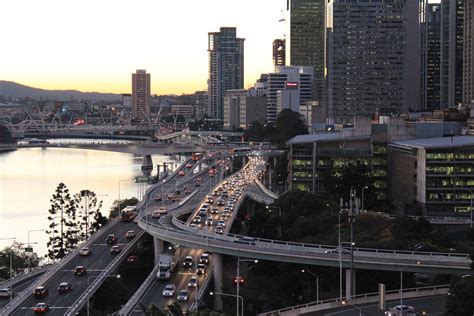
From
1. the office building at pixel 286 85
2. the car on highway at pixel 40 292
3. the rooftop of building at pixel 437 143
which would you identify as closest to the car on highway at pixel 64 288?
the car on highway at pixel 40 292

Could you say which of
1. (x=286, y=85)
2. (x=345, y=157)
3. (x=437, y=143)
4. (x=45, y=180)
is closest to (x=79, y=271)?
(x=437, y=143)

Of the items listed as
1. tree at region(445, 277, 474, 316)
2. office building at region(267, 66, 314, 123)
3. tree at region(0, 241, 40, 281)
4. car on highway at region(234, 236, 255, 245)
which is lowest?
tree at region(0, 241, 40, 281)

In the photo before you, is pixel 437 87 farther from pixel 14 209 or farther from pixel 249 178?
pixel 14 209

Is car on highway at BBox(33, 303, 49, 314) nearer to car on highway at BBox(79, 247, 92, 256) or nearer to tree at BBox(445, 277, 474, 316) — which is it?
car on highway at BBox(79, 247, 92, 256)

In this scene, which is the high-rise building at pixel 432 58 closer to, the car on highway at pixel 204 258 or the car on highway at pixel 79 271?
the car on highway at pixel 204 258

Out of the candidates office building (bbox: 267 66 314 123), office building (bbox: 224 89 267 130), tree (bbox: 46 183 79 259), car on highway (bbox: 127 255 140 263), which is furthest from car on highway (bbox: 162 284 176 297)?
office building (bbox: 224 89 267 130)

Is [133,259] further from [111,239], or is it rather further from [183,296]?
[183,296]
